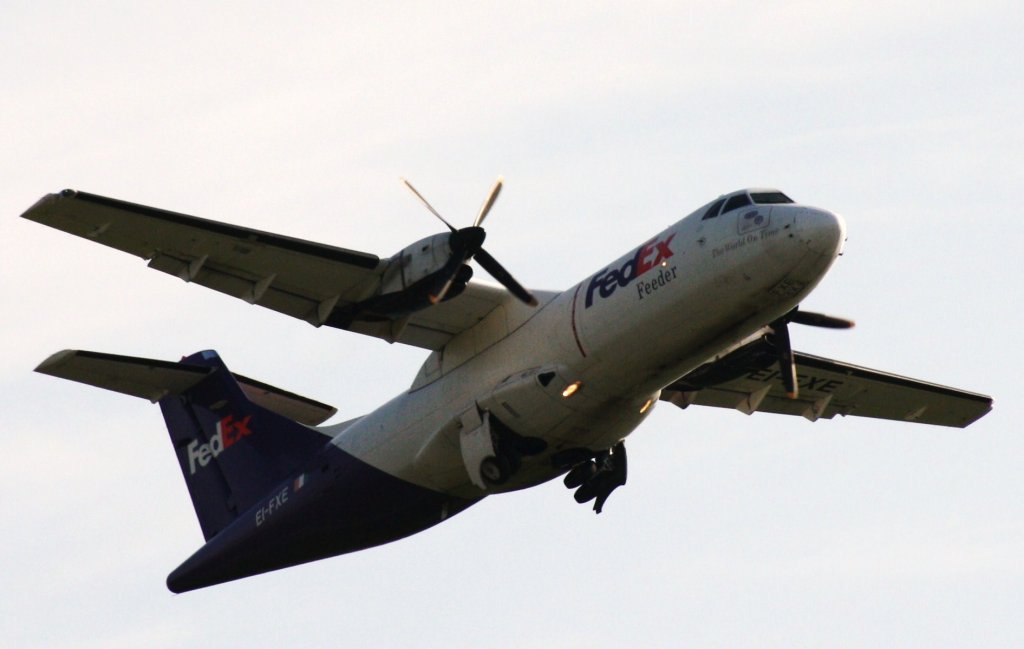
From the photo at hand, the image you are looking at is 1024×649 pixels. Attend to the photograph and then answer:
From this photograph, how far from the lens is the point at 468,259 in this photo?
24.0 meters

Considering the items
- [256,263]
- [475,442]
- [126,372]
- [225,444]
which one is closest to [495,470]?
[475,442]

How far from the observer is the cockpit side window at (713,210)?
2325cm

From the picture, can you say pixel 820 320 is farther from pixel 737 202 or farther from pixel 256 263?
pixel 256 263

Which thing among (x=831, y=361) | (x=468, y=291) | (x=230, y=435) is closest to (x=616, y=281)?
(x=468, y=291)

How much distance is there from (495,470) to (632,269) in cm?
373

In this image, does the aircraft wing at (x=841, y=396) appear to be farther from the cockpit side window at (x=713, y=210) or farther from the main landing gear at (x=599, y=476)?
the cockpit side window at (x=713, y=210)

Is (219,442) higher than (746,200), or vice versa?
(219,442)

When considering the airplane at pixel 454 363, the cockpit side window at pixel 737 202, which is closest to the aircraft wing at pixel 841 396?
the airplane at pixel 454 363

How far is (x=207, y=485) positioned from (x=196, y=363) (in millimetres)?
2232

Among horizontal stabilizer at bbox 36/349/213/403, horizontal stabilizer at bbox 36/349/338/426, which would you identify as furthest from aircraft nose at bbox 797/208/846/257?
horizontal stabilizer at bbox 36/349/213/403

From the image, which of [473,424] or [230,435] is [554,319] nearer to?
[473,424]

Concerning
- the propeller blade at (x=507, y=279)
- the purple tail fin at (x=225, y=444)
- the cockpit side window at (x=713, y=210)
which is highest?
the purple tail fin at (x=225, y=444)

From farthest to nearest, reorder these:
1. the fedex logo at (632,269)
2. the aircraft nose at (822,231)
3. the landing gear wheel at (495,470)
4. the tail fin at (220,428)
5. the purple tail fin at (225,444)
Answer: the purple tail fin at (225,444), the tail fin at (220,428), the landing gear wheel at (495,470), the fedex logo at (632,269), the aircraft nose at (822,231)

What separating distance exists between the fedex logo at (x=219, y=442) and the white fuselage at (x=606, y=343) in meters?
2.91
